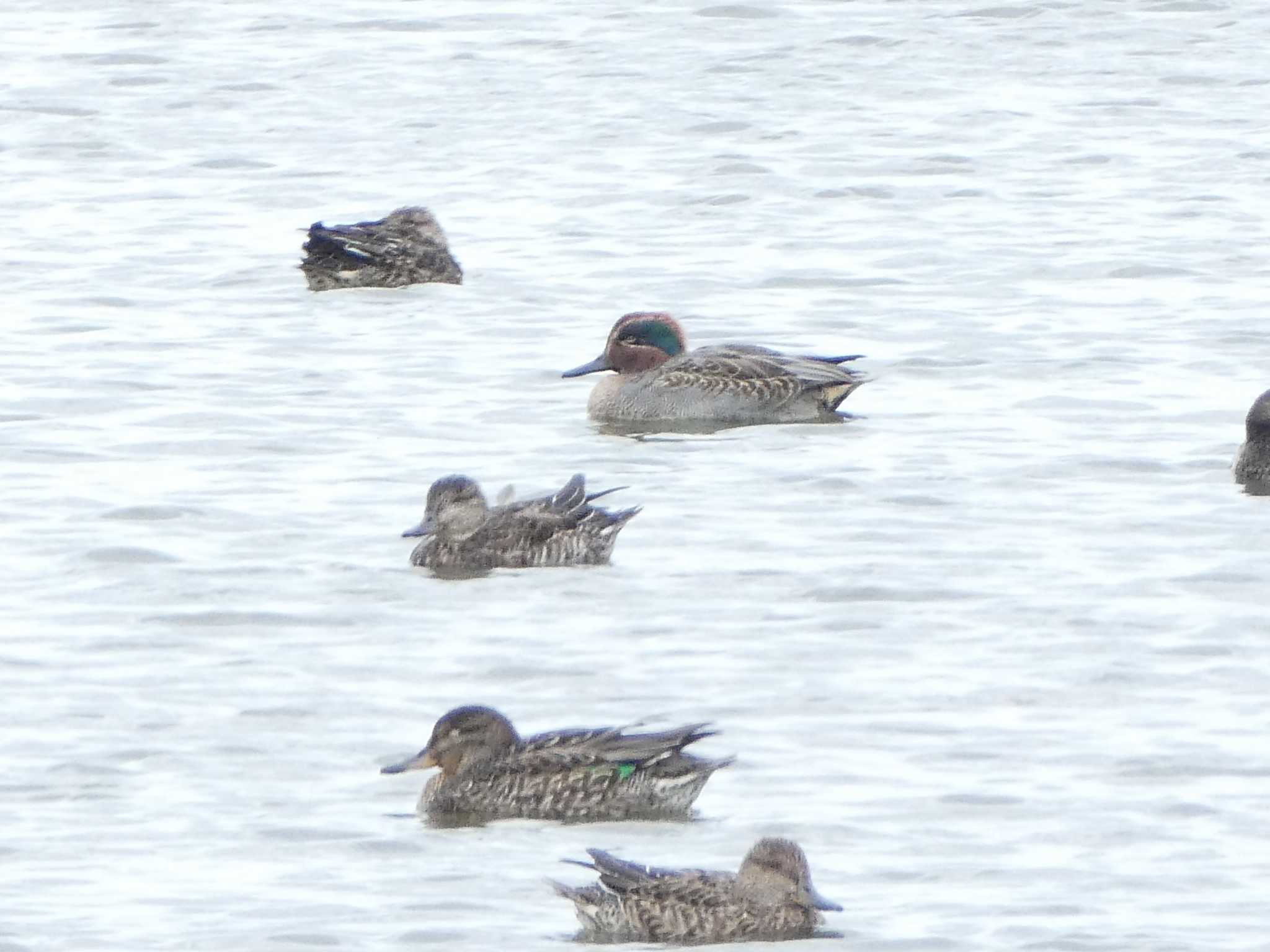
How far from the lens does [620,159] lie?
80.9 ft

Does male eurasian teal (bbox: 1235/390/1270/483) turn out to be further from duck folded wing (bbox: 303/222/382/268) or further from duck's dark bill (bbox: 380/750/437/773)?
duck folded wing (bbox: 303/222/382/268)

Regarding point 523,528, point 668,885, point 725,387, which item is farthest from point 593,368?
point 668,885

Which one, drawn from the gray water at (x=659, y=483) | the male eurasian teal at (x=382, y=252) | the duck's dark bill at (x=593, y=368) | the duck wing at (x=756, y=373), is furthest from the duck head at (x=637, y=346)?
the male eurasian teal at (x=382, y=252)

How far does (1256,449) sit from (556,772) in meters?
5.54

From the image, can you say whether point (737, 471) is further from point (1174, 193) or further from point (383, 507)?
point (1174, 193)

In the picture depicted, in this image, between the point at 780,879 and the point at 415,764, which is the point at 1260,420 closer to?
the point at 415,764

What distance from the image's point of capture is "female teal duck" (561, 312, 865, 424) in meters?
16.3

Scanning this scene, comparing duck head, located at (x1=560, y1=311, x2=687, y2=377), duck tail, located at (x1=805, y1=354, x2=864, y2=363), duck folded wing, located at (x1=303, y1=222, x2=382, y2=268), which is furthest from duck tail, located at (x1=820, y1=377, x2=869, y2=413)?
duck folded wing, located at (x1=303, y1=222, x2=382, y2=268)

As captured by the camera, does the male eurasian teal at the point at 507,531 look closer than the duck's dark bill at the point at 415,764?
No

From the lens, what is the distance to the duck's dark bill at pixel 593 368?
1689 cm

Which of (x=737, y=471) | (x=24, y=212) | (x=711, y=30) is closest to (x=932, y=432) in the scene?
(x=737, y=471)

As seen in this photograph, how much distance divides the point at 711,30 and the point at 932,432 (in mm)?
15221

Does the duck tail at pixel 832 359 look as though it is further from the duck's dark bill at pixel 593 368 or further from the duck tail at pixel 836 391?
the duck's dark bill at pixel 593 368

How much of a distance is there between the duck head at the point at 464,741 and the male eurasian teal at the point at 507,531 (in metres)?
2.87
